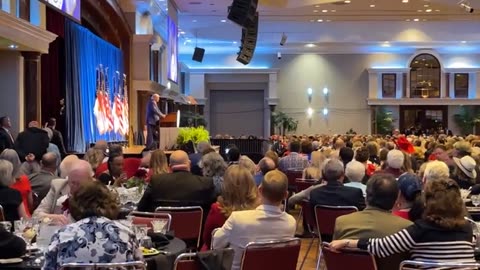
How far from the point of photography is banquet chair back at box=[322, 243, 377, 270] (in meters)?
3.72

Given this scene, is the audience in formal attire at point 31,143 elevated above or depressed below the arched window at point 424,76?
below

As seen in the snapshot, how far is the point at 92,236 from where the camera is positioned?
10.6 feet

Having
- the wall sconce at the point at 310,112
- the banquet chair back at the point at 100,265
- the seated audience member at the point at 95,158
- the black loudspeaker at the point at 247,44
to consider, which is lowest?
the banquet chair back at the point at 100,265

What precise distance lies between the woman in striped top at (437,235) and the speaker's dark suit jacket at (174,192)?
2.25 metres

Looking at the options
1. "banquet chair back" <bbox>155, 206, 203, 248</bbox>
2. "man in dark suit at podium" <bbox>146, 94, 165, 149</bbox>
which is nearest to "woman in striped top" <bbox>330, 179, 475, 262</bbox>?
Answer: "banquet chair back" <bbox>155, 206, 203, 248</bbox>

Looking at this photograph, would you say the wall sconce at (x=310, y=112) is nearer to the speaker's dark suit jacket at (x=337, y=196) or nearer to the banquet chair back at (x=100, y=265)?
the speaker's dark suit jacket at (x=337, y=196)

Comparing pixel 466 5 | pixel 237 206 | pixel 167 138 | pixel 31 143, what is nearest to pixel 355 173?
pixel 237 206

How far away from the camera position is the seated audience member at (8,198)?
17.1 feet

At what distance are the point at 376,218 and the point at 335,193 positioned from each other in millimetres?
2200

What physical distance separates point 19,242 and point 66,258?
1.72 feet

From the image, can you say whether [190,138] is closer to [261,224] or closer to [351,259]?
[261,224]

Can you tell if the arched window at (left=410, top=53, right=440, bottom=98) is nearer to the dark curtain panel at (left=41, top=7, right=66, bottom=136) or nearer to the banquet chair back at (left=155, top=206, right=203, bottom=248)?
the dark curtain panel at (left=41, top=7, right=66, bottom=136)

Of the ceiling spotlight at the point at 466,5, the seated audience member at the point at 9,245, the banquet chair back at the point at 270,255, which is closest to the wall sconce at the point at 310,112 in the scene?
the ceiling spotlight at the point at 466,5

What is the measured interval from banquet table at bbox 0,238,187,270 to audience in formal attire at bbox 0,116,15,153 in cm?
648
